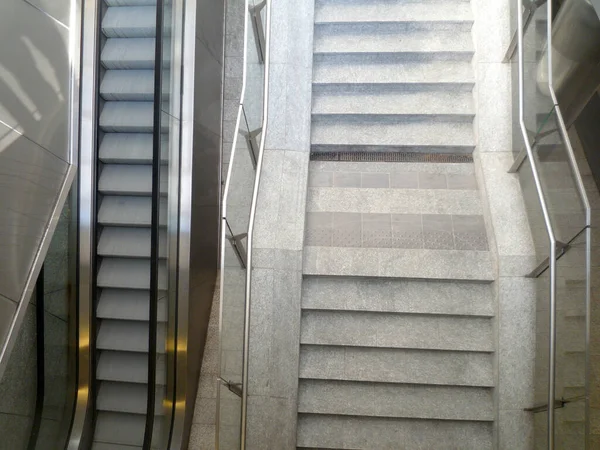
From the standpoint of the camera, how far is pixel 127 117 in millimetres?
3686

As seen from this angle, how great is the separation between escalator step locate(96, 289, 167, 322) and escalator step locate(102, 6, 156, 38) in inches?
70.8

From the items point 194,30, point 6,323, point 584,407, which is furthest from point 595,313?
point 6,323

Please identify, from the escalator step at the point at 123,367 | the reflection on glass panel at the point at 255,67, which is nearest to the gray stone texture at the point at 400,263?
the reflection on glass panel at the point at 255,67

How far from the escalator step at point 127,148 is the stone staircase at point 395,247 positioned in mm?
1350

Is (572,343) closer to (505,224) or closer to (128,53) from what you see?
(505,224)

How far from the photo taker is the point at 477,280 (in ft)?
12.9

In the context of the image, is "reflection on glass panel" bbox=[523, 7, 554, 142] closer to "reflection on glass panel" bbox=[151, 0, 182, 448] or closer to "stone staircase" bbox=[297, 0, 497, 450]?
"stone staircase" bbox=[297, 0, 497, 450]

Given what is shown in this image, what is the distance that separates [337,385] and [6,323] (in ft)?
7.29

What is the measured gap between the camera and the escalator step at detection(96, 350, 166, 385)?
372cm

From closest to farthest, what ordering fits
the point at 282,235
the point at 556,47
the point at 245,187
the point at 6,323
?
1. the point at 6,323
2. the point at 245,187
3. the point at 282,235
4. the point at 556,47

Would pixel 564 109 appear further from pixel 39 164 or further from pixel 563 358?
pixel 39 164

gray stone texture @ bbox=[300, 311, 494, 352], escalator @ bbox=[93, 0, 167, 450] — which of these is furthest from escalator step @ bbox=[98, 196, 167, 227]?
gray stone texture @ bbox=[300, 311, 494, 352]

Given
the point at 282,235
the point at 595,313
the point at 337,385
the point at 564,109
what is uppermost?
the point at 564,109

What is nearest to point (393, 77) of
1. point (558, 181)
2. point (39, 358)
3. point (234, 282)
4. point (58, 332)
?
point (558, 181)
